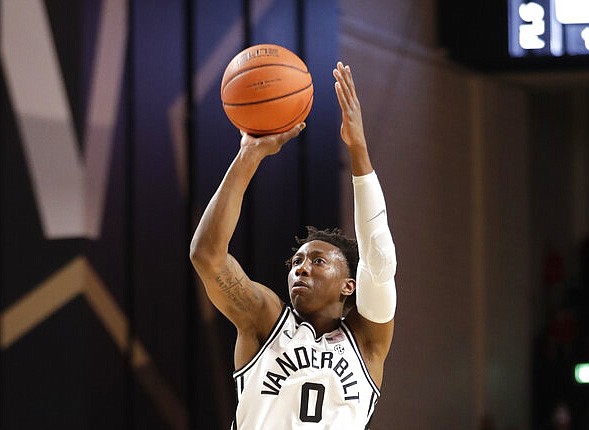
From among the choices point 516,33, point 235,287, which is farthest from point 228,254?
point 516,33

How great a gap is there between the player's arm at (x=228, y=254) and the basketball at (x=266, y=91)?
0.07m

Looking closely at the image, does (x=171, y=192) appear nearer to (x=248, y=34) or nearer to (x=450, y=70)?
(x=248, y=34)

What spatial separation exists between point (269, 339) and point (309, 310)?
19cm

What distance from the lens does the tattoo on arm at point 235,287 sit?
12.7 ft

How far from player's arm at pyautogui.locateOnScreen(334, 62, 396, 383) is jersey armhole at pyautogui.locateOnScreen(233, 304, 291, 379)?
267 millimetres

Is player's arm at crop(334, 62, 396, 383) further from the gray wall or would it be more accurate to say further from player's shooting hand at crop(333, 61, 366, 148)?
the gray wall

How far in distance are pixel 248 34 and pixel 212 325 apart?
208 cm

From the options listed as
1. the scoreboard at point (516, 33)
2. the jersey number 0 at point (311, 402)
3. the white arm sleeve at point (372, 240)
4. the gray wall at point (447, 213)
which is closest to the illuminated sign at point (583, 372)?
the gray wall at point (447, 213)

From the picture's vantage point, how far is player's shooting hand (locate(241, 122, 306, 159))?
3925 mm

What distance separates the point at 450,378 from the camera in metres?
11.2

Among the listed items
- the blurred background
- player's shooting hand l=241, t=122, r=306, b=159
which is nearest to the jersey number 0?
player's shooting hand l=241, t=122, r=306, b=159

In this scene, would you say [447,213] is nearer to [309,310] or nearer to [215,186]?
[215,186]

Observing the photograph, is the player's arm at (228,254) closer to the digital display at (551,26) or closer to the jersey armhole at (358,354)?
the jersey armhole at (358,354)

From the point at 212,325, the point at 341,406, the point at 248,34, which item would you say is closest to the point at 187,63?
the point at 248,34
